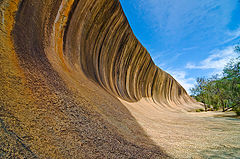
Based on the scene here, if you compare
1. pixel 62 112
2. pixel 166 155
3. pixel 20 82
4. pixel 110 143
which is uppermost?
pixel 20 82

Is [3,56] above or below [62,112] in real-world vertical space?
above

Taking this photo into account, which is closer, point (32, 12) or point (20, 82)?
point (20, 82)

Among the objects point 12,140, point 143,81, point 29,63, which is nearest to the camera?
point 12,140

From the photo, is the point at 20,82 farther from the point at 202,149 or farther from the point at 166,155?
the point at 202,149

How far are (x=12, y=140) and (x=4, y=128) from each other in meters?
0.10

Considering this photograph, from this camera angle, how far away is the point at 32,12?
2.00 meters

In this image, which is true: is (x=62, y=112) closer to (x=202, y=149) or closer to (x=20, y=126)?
(x=20, y=126)

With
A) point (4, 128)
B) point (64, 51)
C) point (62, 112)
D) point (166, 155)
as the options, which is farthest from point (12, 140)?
point (64, 51)

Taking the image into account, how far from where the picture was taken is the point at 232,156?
1356mm

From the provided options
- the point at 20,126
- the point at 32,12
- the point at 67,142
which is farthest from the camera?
the point at 32,12

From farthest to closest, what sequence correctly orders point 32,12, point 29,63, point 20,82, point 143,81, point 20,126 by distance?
point 143,81, point 32,12, point 29,63, point 20,82, point 20,126

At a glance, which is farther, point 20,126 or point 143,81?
point 143,81

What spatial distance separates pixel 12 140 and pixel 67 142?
0.38 meters

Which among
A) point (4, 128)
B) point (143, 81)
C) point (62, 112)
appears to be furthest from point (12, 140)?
point (143, 81)
